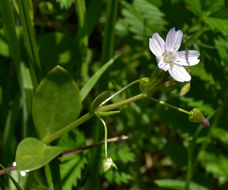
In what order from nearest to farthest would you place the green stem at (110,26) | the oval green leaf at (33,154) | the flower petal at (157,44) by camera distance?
1. the oval green leaf at (33,154)
2. the flower petal at (157,44)
3. the green stem at (110,26)

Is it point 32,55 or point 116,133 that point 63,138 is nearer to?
point 32,55

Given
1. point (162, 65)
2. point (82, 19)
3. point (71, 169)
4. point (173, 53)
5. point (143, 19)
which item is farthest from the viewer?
point (143, 19)

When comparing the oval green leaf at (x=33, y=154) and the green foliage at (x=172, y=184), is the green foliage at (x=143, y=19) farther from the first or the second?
the oval green leaf at (x=33, y=154)

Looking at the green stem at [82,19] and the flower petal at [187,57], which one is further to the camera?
the green stem at [82,19]

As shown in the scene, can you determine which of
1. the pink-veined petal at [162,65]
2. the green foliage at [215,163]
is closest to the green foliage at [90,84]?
the pink-veined petal at [162,65]

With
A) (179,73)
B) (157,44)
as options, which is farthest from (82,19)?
(179,73)

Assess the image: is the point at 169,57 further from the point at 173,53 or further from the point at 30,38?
the point at 30,38

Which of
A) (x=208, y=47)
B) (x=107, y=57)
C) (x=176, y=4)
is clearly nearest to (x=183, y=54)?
(x=107, y=57)
